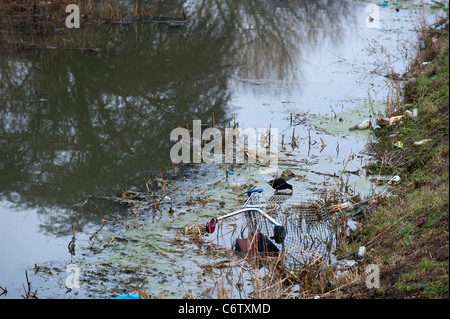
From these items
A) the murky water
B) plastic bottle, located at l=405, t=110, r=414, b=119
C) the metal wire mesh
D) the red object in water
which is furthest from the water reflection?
plastic bottle, located at l=405, t=110, r=414, b=119

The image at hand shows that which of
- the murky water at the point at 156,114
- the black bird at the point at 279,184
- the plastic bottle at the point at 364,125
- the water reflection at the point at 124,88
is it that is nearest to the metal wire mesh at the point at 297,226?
the black bird at the point at 279,184

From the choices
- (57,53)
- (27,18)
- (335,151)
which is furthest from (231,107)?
(27,18)

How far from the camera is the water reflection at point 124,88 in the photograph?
684 centimetres

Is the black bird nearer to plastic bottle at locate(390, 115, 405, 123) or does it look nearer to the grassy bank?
the grassy bank

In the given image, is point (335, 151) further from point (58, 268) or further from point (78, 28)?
point (78, 28)

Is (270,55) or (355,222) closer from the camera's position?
(355,222)

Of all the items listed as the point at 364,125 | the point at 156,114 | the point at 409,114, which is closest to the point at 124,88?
the point at 156,114

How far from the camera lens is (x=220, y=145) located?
293 inches

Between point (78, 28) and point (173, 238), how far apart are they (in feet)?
30.8

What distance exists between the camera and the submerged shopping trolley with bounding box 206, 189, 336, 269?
462 cm

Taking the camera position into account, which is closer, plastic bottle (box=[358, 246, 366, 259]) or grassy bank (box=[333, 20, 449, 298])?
grassy bank (box=[333, 20, 449, 298])

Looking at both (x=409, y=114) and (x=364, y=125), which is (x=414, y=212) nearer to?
(x=409, y=114)

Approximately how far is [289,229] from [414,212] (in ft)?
3.68

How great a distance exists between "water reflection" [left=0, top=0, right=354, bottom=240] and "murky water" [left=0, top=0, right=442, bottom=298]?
0.03 meters
